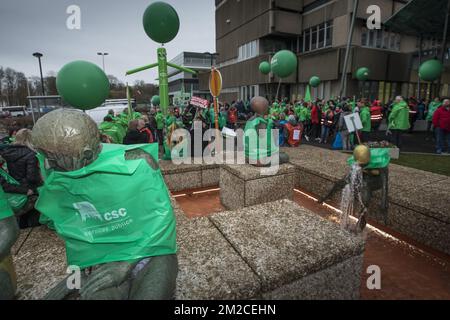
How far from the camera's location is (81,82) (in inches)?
182

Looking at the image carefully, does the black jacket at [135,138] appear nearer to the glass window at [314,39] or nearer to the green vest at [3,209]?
the green vest at [3,209]

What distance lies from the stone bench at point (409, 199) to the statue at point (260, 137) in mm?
1104

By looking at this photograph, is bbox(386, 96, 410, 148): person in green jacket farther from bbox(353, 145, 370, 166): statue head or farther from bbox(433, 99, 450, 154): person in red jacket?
bbox(353, 145, 370, 166): statue head

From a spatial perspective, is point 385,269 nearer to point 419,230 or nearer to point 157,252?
point 419,230

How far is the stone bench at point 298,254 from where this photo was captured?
72.4 inches

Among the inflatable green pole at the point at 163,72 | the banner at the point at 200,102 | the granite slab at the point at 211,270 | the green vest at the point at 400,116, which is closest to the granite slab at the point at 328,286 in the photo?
the granite slab at the point at 211,270

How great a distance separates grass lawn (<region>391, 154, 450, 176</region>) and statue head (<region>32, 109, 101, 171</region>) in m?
6.94

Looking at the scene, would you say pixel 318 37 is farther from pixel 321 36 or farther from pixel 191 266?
pixel 191 266

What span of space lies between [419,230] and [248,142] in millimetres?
2758

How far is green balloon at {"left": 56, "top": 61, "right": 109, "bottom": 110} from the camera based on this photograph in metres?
4.60
